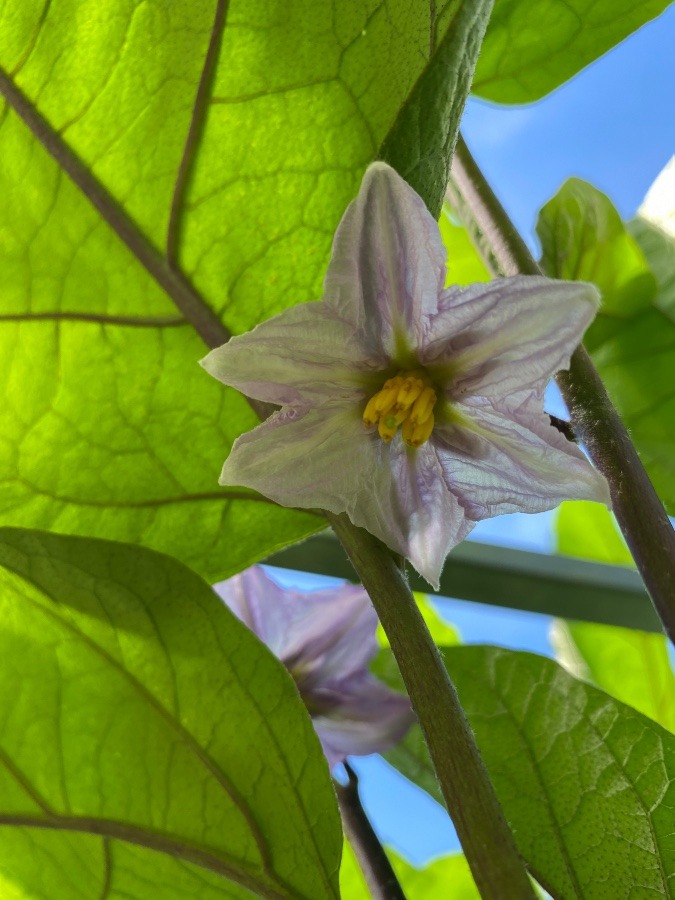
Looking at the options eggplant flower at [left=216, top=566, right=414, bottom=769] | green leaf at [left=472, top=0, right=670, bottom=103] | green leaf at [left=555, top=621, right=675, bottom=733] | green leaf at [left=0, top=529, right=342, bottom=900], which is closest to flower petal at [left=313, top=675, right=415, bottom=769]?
eggplant flower at [left=216, top=566, right=414, bottom=769]

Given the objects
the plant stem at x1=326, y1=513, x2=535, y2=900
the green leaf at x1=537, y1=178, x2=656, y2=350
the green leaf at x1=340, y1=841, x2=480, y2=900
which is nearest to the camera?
the plant stem at x1=326, y1=513, x2=535, y2=900

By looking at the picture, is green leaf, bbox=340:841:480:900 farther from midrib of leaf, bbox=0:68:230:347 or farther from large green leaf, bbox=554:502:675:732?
midrib of leaf, bbox=0:68:230:347

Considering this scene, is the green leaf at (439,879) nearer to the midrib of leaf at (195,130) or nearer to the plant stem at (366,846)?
the plant stem at (366,846)

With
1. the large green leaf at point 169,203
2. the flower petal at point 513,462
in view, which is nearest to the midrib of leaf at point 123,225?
the large green leaf at point 169,203

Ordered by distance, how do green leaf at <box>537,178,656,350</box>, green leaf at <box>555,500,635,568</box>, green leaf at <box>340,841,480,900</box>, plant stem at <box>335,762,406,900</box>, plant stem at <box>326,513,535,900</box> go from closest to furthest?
plant stem at <box>326,513,535,900</box> → plant stem at <box>335,762,406,900</box> → green leaf at <box>537,178,656,350</box> → green leaf at <box>340,841,480,900</box> → green leaf at <box>555,500,635,568</box>

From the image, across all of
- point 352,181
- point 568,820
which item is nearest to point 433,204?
point 352,181

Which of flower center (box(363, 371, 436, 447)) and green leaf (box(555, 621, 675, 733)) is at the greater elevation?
flower center (box(363, 371, 436, 447))

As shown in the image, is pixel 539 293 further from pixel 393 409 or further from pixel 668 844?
pixel 668 844
